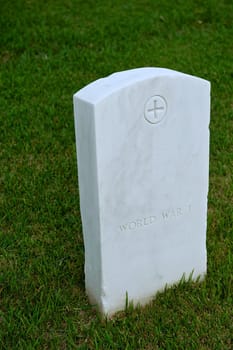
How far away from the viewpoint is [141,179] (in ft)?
9.38

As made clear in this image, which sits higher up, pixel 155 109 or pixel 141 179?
pixel 155 109

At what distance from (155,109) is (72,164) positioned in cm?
190

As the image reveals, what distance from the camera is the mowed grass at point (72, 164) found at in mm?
3004

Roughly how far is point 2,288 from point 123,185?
96 centimetres

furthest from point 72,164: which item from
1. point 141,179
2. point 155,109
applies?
point 155,109

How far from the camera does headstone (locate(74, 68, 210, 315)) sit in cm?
269

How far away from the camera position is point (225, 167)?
14.8 ft

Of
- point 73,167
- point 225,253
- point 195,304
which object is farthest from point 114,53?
point 195,304

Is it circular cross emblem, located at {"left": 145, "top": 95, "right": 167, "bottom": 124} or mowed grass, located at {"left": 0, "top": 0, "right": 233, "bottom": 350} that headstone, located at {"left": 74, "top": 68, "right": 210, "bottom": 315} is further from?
mowed grass, located at {"left": 0, "top": 0, "right": 233, "bottom": 350}

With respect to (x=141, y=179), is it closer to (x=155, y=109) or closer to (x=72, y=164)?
(x=155, y=109)

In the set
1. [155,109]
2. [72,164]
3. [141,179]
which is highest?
[155,109]

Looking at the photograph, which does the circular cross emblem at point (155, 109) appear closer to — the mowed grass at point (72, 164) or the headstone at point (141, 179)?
the headstone at point (141, 179)

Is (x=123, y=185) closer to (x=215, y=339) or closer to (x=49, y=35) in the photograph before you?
(x=215, y=339)

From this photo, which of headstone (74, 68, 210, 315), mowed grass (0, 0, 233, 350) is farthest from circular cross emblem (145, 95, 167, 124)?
mowed grass (0, 0, 233, 350)
